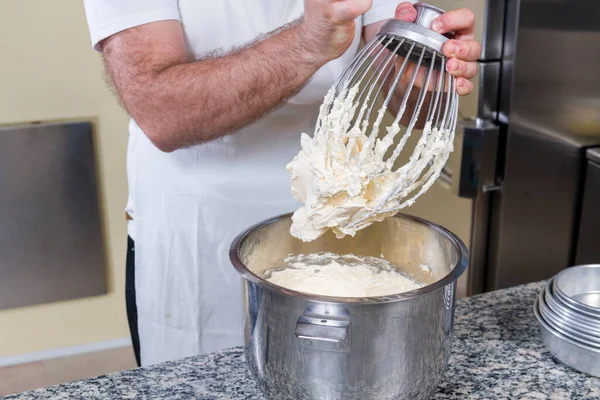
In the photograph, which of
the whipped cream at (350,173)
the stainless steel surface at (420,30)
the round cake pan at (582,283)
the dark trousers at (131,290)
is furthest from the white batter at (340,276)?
the dark trousers at (131,290)

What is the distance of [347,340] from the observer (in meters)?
0.65

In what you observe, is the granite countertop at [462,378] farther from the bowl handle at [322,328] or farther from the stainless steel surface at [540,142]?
the stainless steel surface at [540,142]

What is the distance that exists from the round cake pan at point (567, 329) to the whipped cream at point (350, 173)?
243 millimetres

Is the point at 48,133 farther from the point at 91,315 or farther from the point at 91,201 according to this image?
the point at 91,315

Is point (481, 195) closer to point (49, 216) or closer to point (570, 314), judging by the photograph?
point (570, 314)

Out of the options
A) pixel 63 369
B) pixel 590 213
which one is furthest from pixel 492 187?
pixel 63 369

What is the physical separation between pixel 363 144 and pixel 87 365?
159cm

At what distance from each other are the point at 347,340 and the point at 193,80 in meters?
0.53

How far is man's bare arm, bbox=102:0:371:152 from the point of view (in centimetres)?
98

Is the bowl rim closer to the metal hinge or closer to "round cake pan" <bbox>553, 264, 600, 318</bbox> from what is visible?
"round cake pan" <bbox>553, 264, 600, 318</bbox>

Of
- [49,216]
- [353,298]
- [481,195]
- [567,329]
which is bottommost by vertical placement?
[49,216]

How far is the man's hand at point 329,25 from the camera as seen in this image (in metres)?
0.81

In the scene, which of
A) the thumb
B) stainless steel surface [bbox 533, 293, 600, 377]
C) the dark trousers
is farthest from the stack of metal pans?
the dark trousers

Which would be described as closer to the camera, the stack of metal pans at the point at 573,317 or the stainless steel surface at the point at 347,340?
the stainless steel surface at the point at 347,340
